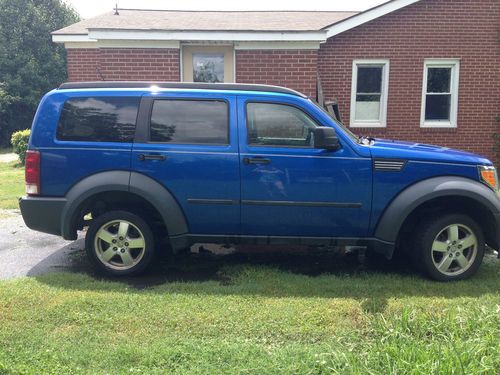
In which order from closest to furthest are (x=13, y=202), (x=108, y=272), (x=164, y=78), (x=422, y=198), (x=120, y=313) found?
(x=120, y=313) < (x=422, y=198) < (x=108, y=272) < (x=13, y=202) < (x=164, y=78)

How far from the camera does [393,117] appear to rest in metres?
11.8

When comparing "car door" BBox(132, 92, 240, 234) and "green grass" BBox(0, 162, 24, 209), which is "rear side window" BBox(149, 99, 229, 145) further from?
"green grass" BBox(0, 162, 24, 209)

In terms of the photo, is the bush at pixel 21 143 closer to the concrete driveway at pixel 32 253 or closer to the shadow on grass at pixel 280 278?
the concrete driveway at pixel 32 253

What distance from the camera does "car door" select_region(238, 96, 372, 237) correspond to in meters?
4.57

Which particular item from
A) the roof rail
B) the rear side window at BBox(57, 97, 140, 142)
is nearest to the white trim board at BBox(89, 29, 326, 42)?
the roof rail

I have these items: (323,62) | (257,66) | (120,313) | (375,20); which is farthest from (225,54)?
(120,313)

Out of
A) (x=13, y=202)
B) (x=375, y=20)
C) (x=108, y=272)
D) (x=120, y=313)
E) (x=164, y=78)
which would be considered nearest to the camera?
(x=120, y=313)

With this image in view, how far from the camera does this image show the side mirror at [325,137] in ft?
14.5

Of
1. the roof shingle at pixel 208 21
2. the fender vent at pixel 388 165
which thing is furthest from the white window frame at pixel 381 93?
the fender vent at pixel 388 165

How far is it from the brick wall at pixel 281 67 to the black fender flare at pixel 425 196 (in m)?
6.38

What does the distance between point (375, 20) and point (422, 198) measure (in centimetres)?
822

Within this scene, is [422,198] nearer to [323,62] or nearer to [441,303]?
[441,303]

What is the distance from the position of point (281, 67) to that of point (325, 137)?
645cm

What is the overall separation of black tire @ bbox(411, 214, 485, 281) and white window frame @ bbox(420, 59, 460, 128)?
7.76 meters
